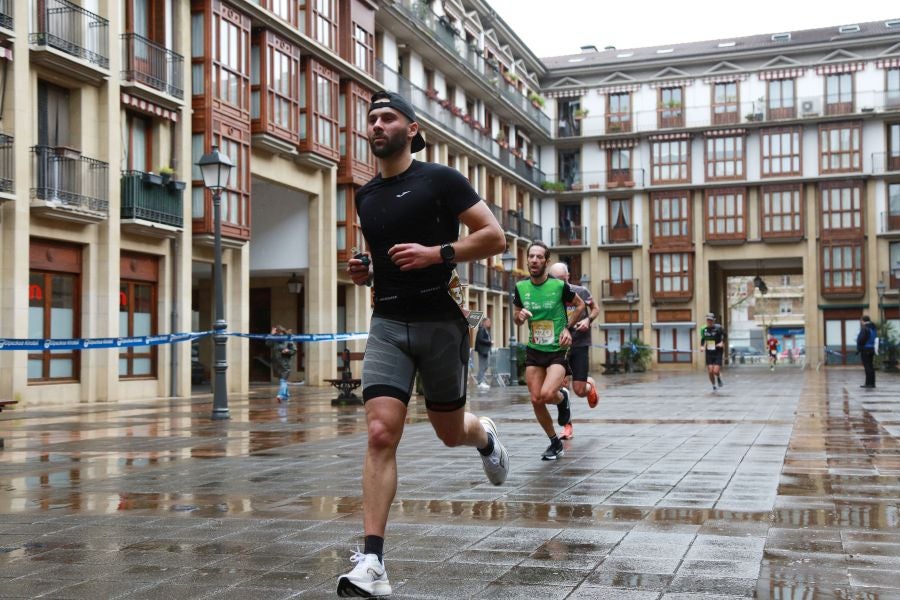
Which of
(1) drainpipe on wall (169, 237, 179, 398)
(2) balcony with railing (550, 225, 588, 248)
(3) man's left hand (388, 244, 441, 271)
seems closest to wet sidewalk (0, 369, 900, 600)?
(3) man's left hand (388, 244, 441, 271)

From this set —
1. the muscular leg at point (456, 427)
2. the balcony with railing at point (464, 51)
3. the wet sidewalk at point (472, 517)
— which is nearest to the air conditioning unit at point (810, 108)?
the balcony with railing at point (464, 51)

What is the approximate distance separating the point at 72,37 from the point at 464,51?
27.1 m

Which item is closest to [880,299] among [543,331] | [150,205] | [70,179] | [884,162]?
[884,162]

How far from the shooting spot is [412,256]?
4602 mm

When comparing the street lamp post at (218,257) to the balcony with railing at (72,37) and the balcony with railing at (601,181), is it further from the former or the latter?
the balcony with railing at (601,181)

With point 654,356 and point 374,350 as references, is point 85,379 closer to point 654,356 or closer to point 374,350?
point 374,350

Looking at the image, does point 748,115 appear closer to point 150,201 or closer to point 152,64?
point 152,64

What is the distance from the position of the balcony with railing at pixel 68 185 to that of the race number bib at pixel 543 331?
47.9ft

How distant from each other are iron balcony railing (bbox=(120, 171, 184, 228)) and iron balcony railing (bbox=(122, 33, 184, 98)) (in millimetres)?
2244

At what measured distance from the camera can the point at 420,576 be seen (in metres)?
4.64

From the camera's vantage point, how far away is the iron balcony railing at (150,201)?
24.0 meters

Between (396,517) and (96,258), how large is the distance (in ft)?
61.6

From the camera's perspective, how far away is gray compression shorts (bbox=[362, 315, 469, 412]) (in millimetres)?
4754

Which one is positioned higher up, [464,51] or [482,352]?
[464,51]
